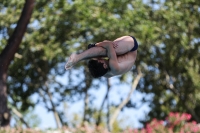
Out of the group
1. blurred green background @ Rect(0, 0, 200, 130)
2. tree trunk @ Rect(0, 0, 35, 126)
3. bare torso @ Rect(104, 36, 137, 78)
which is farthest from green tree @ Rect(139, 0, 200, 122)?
bare torso @ Rect(104, 36, 137, 78)

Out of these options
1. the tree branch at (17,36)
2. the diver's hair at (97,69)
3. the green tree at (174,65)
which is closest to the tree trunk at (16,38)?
the tree branch at (17,36)

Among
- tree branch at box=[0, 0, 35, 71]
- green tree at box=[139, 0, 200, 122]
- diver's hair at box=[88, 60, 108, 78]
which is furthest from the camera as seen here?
green tree at box=[139, 0, 200, 122]

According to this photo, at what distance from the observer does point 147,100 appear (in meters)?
26.6

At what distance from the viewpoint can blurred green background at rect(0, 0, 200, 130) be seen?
1888 cm

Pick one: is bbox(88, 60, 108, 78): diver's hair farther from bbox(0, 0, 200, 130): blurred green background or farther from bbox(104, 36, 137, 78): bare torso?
bbox(0, 0, 200, 130): blurred green background

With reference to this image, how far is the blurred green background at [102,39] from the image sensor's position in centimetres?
1888

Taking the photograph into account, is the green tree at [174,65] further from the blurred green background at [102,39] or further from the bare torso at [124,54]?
the bare torso at [124,54]

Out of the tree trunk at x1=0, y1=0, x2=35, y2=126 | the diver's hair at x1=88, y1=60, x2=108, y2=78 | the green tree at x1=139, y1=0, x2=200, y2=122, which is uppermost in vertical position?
the diver's hair at x1=88, y1=60, x2=108, y2=78

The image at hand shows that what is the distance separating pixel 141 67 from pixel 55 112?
4.72 m

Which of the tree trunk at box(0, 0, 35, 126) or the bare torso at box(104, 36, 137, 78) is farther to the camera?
the tree trunk at box(0, 0, 35, 126)

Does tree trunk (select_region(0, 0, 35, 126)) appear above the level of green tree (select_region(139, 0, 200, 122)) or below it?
above

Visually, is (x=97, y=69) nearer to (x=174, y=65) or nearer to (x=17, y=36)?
(x=17, y=36)

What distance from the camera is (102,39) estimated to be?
69.4ft

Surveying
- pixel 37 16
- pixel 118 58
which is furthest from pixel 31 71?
pixel 118 58
